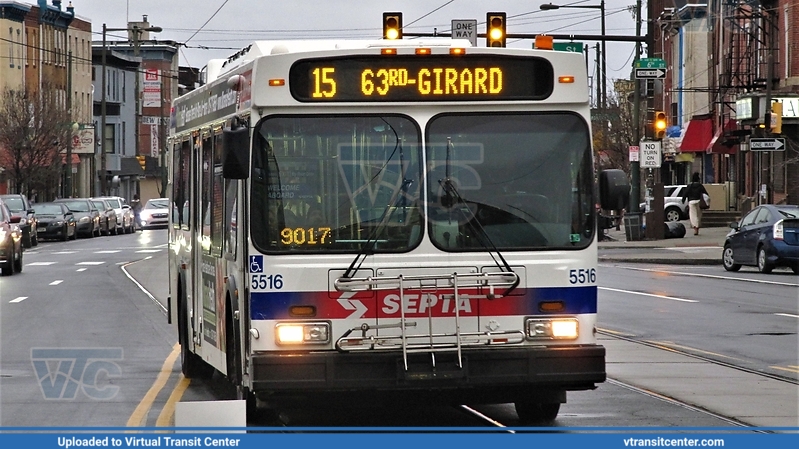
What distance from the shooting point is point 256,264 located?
9570 mm

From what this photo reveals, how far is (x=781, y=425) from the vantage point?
10312 millimetres

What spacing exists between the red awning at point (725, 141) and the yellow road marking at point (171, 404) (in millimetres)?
43861

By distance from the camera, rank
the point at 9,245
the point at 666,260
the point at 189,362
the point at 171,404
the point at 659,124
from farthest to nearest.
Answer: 1. the point at 659,124
2. the point at 666,260
3. the point at 9,245
4. the point at 189,362
5. the point at 171,404

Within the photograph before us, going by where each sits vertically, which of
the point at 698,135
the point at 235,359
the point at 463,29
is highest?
the point at 463,29

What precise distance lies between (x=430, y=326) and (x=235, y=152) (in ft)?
5.35

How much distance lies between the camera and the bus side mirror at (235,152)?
9.33 meters

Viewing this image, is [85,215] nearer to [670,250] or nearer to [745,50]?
[745,50]

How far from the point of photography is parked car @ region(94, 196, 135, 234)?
6825cm

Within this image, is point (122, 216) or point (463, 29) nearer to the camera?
point (463, 29)

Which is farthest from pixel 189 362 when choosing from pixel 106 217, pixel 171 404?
pixel 106 217

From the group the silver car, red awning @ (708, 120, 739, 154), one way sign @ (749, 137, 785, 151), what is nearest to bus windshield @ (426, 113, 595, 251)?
one way sign @ (749, 137, 785, 151)
